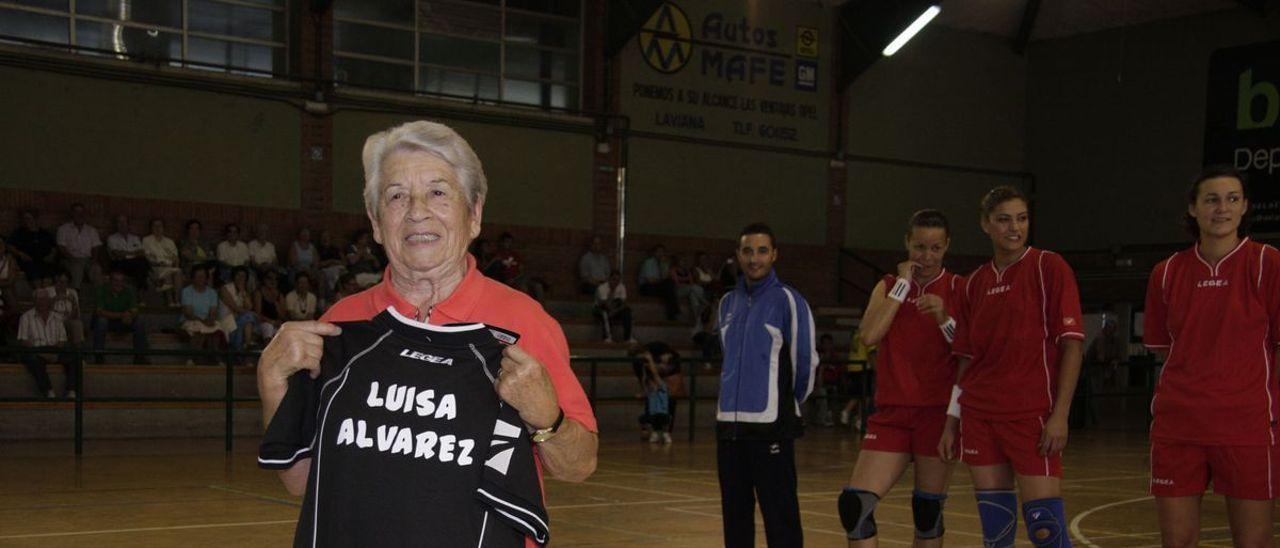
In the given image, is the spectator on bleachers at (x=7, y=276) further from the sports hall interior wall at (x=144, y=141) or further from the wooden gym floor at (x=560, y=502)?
the sports hall interior wall at (x=144, y=141)

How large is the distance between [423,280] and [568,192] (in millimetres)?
21974

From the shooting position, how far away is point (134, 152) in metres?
20.5

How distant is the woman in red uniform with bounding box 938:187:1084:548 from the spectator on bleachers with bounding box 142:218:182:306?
15.2 m

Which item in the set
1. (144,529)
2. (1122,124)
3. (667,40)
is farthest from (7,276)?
(1122,124)

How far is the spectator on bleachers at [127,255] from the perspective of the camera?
18.8m

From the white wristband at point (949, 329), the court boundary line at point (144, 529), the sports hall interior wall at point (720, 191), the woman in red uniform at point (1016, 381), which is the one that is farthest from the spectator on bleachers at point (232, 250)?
the woman in red uniform at point (1016, 381)

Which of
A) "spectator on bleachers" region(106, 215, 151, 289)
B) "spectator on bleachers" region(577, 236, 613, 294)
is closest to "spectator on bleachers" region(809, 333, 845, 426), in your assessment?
"spectator on bleachers" region(577, 236, 613, 294)

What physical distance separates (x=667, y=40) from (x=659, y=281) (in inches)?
182

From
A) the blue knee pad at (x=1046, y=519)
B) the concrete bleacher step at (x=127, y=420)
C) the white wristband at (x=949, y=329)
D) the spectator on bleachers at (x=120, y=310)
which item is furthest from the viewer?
the spectator on bleachers at (x=120, y=310)

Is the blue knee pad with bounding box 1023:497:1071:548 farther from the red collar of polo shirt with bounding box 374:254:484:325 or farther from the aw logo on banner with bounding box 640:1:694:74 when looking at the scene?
the aw logo on banner with bounding box 640:1:694:74

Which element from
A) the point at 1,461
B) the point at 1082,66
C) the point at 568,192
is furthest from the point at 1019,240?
the point at 1082,66

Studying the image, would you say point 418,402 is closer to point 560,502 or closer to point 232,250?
point 560,502

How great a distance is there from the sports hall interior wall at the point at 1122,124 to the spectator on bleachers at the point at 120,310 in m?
19.7

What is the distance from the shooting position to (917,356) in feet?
22.2
